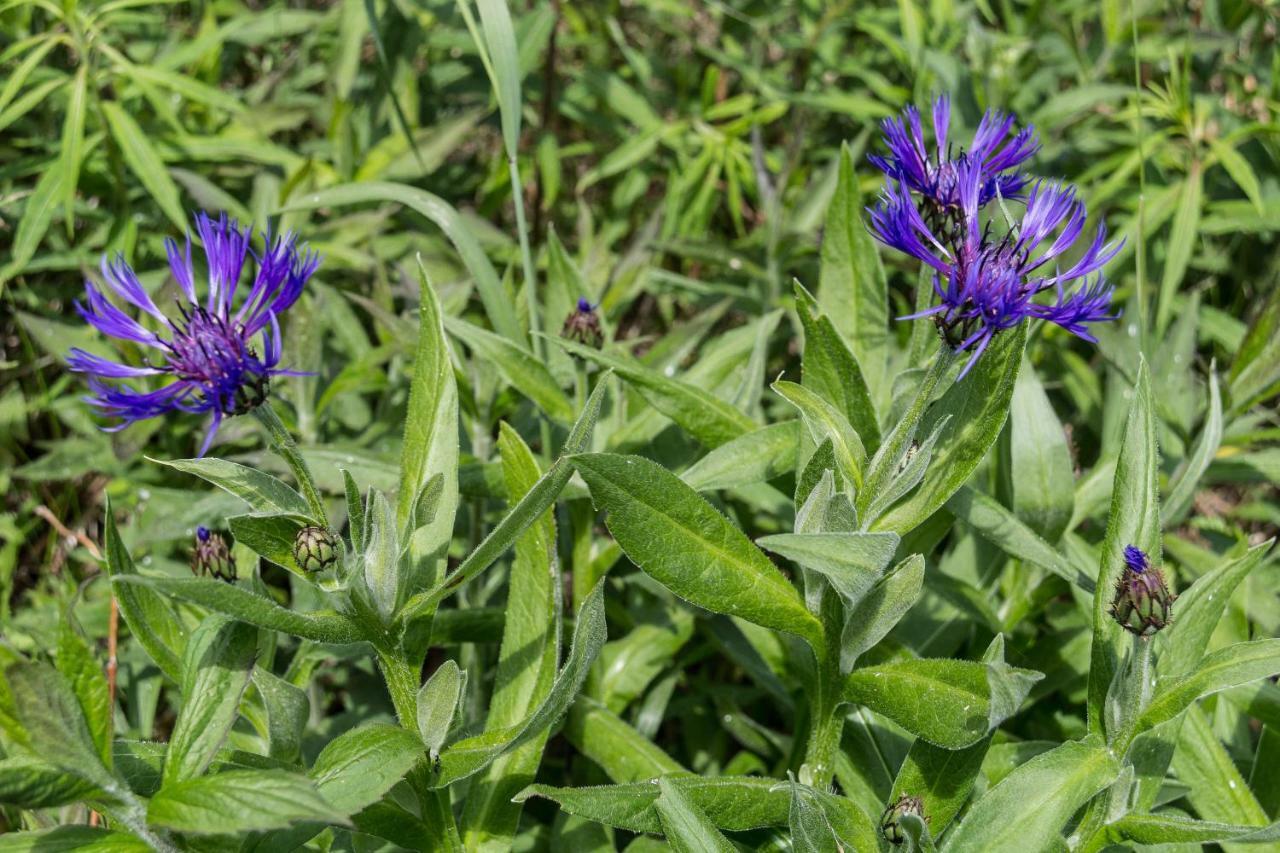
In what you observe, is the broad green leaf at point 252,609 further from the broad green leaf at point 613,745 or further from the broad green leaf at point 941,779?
the broad green leaf at point 941,779

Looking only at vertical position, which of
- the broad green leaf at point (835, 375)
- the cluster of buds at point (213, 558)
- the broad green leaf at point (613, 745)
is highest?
the broad green leaf at point (835, 375)

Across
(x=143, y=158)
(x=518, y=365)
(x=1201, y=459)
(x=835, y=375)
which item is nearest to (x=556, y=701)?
(x=835, y=375)

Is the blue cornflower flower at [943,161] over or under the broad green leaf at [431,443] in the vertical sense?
over

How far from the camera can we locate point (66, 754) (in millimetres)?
1498

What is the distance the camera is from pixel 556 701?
5.68 feet

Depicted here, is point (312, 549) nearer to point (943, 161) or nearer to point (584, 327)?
point (584, 327)

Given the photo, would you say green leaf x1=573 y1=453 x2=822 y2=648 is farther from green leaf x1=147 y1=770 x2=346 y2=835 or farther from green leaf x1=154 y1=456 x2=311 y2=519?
green leaf x1=147 y1=770 x2=346 y2=835

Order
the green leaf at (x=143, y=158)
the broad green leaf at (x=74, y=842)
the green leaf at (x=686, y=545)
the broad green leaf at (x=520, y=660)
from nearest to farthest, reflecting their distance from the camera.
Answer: the broad green leaf at (x=74, y=842) < the green leaf at (x=686, y=545) < the broad green leaf at (x=520, y=660) < the green leaf at (x=143, y=158)

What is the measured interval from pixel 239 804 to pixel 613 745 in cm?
95

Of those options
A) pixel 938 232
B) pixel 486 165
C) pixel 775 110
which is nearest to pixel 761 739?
pixel 938 232

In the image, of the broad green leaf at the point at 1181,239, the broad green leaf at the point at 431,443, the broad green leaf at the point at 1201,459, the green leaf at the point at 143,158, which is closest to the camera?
the broad green leaf at the point at 431,443

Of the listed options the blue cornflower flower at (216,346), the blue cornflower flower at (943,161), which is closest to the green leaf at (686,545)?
the blue cornflower flower at (216,346)

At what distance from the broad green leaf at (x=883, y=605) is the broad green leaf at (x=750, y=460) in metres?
0.38

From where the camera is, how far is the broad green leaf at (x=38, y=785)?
1461 mm
